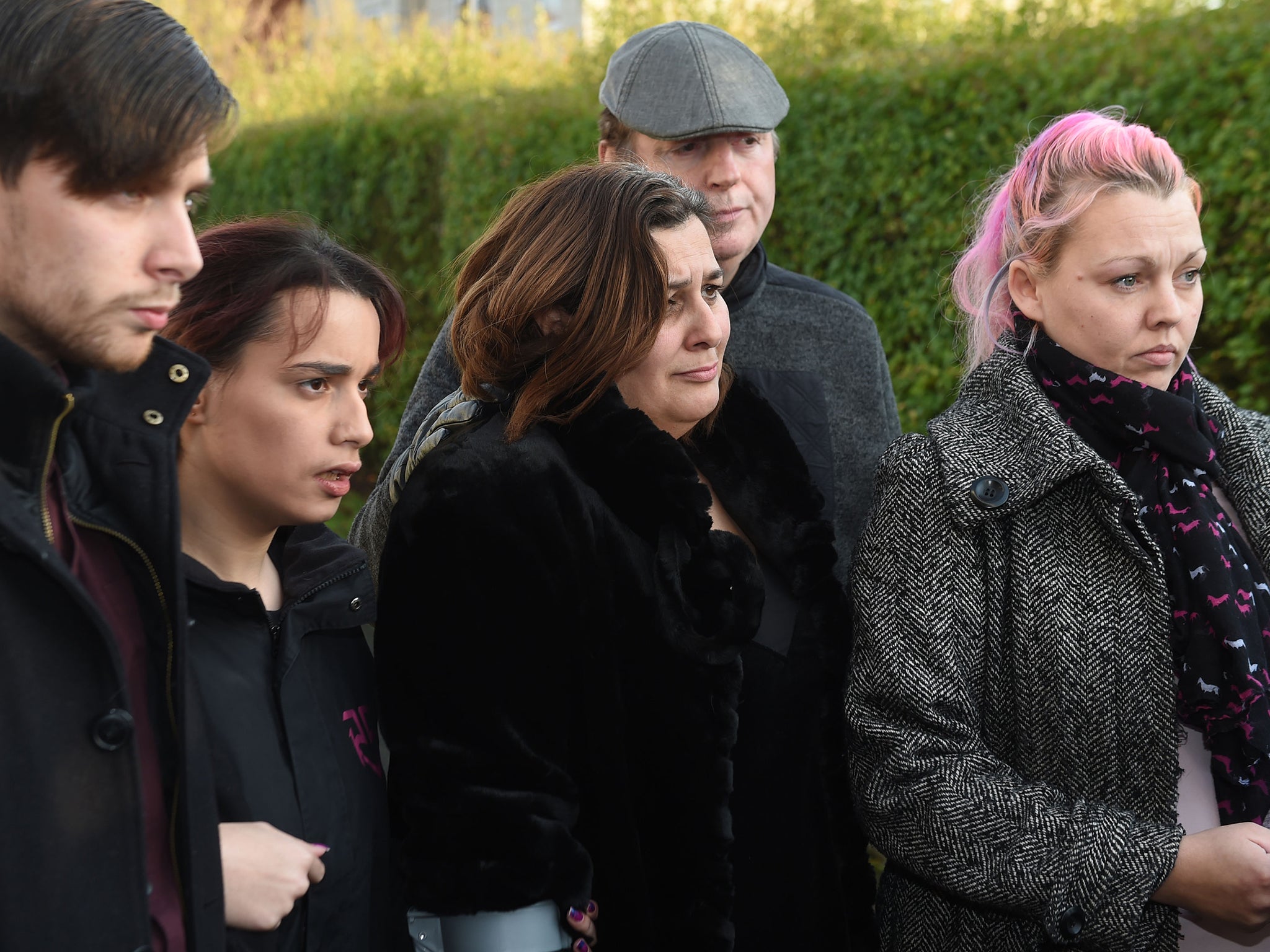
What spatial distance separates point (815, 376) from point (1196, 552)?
1.02 m

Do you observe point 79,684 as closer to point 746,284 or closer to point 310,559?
point 310,559

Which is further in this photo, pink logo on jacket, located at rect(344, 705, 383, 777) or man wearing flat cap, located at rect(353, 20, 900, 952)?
man wearing flat cap, located at rect(353, 20, 900, 952)

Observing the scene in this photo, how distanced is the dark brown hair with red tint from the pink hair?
1.22m

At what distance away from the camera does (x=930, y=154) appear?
5.01m

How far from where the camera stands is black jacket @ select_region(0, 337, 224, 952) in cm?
143

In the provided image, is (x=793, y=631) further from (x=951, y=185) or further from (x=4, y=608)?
(x=951, y=185)

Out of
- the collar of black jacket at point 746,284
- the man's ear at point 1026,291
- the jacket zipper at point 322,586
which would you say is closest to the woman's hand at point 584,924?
the jacket zipper at point 322,586

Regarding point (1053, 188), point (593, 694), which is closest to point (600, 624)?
point (593, 694)

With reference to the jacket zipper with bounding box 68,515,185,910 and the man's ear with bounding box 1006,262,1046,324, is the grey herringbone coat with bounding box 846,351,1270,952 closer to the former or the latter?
the man's ear with bounding box 1006,262,1046,324

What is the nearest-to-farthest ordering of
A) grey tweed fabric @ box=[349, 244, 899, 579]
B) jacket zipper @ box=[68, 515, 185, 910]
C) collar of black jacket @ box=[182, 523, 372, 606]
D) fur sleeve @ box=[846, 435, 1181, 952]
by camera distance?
jacket zipper @ box=[68, 515, 185, 910] → fur sleeve @ box=[846, 435, 1181, 952] → collar of black jacket @ box=[182, 523, 372, 606] → grey tweed fabric @ box=[349, 244, 899, 579]

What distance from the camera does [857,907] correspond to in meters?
2.35

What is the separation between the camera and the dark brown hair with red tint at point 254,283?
6.89ft

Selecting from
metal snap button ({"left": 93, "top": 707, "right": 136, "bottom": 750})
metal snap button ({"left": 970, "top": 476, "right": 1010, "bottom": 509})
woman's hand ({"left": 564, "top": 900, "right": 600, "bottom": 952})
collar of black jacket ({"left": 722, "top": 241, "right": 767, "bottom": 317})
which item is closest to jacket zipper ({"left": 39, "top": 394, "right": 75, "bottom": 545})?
metal snap button ({"left": 93, "top": 707, "right": 136, "bottom": 750})

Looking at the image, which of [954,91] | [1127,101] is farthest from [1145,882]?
[954,91]
